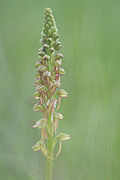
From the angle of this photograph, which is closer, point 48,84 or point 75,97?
point 48,84

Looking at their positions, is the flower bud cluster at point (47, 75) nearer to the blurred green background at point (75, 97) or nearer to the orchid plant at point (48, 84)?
the orchid plant at point (48, 84)

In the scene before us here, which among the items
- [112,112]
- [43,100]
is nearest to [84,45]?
[112,112]

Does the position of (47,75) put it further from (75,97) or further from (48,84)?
(75,97)

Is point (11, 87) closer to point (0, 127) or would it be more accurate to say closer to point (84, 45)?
point (0, 127)

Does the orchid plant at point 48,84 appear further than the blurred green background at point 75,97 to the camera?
No

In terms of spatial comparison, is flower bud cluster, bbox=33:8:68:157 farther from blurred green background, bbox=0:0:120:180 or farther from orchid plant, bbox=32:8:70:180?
blurred green background, bbox=0:0:120:180

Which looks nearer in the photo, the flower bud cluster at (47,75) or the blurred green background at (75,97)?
the flower bud cluster at (47,75)

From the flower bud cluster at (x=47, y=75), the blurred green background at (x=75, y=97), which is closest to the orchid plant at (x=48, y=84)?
the flower bud cluster at (x=47, y=75)

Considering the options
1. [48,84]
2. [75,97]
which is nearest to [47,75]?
[48,84]
